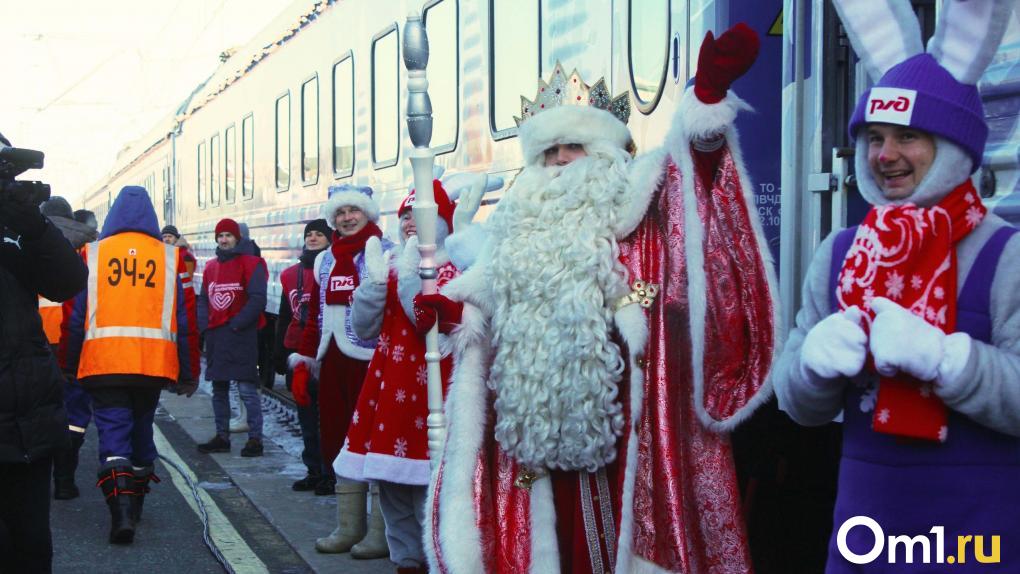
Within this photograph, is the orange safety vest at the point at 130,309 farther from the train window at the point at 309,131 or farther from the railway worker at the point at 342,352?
the train window at the point at 309,131

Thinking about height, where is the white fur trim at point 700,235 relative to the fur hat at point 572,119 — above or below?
below

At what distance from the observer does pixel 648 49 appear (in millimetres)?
4875

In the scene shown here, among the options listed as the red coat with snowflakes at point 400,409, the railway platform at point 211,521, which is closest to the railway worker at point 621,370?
the red coat with snowflakes at point 400,409

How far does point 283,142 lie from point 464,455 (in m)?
8.99

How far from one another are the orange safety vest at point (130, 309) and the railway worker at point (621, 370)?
2.74 metres

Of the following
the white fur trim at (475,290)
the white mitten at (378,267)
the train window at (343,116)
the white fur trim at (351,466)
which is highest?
the train window at (343,116)

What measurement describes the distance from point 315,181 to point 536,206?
7.33m

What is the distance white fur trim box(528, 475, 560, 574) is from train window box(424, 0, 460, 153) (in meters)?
3.70

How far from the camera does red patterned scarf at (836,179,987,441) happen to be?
2.37 m

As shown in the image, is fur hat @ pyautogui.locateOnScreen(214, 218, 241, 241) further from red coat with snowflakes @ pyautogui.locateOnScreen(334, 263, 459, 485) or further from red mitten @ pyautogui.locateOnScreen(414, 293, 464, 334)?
red mitten @ pyautogui.locateOnScreen(414, 293, 464, 334)

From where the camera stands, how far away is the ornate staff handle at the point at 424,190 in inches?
159

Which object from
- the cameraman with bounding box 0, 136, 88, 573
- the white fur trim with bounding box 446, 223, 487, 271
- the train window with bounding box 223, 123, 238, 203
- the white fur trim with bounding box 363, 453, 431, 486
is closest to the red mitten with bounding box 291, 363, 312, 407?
the white fur trim with bounding box 363, 453, 431, 486

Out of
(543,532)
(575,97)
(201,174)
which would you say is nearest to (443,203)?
(575,97)

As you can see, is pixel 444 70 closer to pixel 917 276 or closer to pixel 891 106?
pixel 891 106
